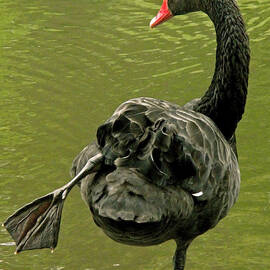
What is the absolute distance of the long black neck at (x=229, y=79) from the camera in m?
3.86

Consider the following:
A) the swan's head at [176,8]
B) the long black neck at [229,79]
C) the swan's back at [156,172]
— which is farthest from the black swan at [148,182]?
the swan's head at [176,8]

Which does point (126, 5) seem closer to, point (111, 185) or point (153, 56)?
Result: point (153, 56)

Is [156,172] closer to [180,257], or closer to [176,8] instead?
[180,257]

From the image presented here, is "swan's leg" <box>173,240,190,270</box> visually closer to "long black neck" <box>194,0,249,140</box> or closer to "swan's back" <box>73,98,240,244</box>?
"swan's back" <box>73,98,240,244</box>

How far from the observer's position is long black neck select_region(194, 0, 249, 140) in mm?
3861

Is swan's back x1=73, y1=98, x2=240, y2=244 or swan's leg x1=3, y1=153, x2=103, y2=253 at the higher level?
swan's back x1=73, y1=98, x2=240, y2=244

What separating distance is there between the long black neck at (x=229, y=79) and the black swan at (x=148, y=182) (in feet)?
1.15

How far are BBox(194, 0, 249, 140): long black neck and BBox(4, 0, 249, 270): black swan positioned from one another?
1.15 feet

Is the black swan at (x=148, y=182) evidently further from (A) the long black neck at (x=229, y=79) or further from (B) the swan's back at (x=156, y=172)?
(A) the long black neck at (x=229, y=79)

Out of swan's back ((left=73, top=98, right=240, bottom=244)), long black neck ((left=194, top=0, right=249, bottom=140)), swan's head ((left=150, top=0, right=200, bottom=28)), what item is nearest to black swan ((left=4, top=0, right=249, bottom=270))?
swan's back ((left=73, top=98, right=240, bottom=244))

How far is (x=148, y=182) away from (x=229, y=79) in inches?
41.4

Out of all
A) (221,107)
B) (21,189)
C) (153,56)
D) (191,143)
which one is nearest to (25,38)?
(153,56)

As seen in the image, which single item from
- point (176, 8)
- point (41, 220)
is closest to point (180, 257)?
point (41, 220)

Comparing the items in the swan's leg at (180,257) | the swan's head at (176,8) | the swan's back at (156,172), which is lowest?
the swan's leg at (180,257)
